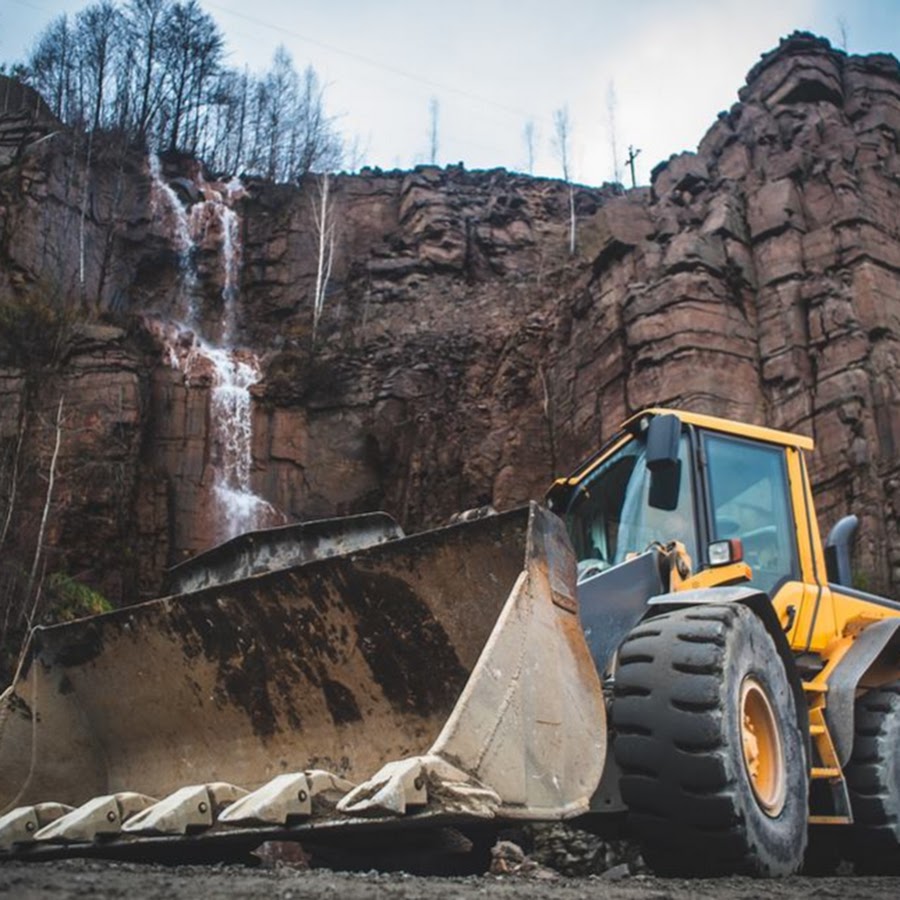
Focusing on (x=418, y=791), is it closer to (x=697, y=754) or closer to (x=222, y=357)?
(x=697, y=754)

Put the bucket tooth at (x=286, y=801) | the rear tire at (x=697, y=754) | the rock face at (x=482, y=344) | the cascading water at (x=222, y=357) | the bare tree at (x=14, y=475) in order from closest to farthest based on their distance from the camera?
the bucket tooth at (x=286, y=801)
the rear tire at (x=697, y=754)
the bare tree at (x=14, y=475)
the rock face at (x=482, y=344)
the cascading water at (x=222, y=357)

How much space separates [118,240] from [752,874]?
27.2 metres

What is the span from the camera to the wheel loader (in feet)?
12.7

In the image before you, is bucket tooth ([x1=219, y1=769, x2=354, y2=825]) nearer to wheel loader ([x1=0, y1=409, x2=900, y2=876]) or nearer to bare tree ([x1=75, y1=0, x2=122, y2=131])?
wheel loader ([x1=0, y1=409, x2=900, y2=876])

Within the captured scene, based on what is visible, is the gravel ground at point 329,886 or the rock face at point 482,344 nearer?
the gravel ground at point 329,886

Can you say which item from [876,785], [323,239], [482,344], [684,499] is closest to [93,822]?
[684,499]

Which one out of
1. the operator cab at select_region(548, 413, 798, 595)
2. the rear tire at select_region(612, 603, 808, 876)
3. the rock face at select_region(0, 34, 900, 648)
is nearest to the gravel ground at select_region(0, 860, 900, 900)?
the rear tire at select_region(612, 603, 808, 876)

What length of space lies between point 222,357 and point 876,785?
2021 cm

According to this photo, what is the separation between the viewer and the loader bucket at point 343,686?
3801mm

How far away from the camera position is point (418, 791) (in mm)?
3312

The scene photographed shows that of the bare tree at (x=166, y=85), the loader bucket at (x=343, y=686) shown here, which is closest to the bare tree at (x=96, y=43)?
the bare tree at (x=166, y=85)

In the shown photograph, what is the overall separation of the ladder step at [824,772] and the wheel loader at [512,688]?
0.04 metres

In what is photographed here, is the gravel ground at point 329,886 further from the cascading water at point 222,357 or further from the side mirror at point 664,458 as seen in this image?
the cascading water at point 222,357

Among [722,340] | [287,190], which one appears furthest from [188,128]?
[722,340]
